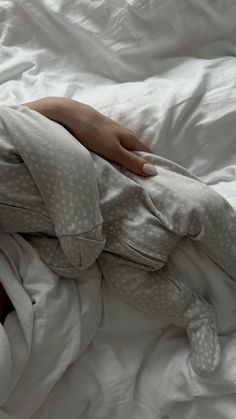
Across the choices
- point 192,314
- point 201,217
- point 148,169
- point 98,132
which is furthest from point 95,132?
point 192,314

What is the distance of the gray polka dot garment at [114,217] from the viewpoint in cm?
81

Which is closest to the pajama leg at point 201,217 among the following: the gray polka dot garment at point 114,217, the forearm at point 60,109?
the gray polka dot garment at point 114,217

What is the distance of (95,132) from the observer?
881 millimetres

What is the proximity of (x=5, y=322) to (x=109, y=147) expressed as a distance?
0.35 metres

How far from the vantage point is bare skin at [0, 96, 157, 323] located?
871 mm

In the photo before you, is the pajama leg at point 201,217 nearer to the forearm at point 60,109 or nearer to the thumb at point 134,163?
the thumb at point 134,163

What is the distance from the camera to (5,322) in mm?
834

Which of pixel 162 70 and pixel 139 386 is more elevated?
pixel 162 70

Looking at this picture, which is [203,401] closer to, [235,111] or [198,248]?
[198,248]

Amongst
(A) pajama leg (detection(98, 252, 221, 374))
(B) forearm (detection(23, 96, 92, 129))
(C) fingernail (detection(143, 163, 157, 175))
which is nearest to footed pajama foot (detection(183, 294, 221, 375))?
(A) pajama leg (detection(98, 252, 221, 374))

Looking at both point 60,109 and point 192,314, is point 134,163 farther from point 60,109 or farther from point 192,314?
point 192,314

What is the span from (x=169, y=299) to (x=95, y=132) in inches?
12.5

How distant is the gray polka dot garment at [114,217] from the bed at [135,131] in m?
0.03

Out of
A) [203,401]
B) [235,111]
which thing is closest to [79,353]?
[203,401]
